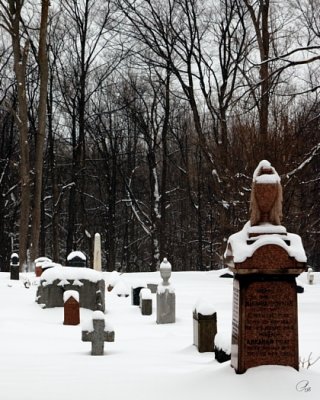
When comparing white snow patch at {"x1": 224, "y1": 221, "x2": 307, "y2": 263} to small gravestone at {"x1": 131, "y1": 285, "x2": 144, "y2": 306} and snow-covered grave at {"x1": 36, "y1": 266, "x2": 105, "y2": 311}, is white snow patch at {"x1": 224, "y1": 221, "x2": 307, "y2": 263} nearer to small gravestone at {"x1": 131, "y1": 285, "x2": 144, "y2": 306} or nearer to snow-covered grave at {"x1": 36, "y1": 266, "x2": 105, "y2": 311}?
snow-covered grave at {"x1": 36, "y1": 266, "x2": 105, "y2": 311}

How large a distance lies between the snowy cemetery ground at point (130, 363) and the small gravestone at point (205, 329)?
17cm

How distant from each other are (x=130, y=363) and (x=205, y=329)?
192 cm

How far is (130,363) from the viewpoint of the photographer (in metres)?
7.89

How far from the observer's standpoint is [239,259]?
6184 mm

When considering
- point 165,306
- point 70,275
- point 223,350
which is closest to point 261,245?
point 223,350

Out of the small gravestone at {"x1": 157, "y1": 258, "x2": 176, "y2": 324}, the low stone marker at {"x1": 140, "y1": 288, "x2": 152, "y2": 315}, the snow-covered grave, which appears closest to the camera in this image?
the small gravestone at {"x1": 157, "y1": 258, "x2": 176, "y2": 324}

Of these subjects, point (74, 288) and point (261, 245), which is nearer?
point (261, 245)

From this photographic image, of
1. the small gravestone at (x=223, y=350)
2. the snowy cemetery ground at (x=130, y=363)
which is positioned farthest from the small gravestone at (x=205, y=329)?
the small gravestone at (x=223, y=350)

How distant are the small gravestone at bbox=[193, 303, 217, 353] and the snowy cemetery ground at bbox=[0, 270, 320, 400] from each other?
169 millimetres

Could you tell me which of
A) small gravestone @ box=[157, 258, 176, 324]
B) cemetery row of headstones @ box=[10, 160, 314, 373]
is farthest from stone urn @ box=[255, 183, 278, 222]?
small gravestone @ box=[157, 258, 176, 324]

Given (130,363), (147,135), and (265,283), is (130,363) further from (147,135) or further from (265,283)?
(147,135)

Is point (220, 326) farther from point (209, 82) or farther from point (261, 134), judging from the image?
point (209, 82)

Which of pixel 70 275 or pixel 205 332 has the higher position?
pixel 70 275

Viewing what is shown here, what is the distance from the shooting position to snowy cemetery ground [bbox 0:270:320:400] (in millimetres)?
6000
